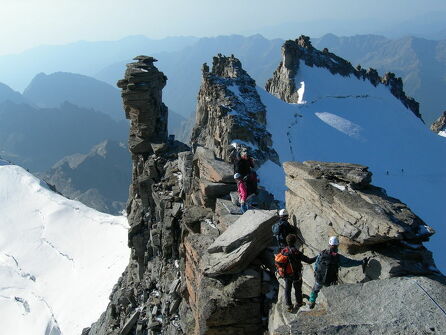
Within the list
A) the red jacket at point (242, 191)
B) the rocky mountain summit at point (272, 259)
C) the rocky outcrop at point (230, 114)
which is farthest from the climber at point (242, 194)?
the rocky outcrop at point (230, 114)

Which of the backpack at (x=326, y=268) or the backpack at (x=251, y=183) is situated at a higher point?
the backpack at (x=326, y=268)

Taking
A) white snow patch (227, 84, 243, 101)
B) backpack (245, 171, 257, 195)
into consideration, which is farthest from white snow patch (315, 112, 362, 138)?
backpack (245, 171, 257, 195)

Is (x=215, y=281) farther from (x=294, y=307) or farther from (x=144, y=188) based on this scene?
(x=144, y=188)

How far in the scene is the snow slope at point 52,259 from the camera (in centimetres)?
5509

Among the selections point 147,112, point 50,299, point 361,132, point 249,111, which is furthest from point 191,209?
point 361,132

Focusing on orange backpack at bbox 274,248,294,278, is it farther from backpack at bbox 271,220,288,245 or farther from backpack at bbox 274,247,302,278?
backpack at bbox 271,220,288,245

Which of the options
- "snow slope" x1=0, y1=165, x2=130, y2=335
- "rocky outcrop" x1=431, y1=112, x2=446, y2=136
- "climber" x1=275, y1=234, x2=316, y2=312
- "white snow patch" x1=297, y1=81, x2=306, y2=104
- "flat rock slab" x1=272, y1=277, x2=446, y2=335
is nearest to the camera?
"flat rock slab" x1=272, y1=277, x2=446, y2=335

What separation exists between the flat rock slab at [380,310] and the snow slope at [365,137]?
36.7m

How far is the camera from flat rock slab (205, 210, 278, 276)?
472 inches

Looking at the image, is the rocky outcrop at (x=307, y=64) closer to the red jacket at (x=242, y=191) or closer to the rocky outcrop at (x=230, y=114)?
the rocky outcrop at (x=230, y=114)

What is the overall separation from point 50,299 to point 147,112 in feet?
135

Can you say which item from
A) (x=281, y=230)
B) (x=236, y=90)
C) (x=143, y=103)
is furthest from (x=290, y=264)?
(x=236, y=90)

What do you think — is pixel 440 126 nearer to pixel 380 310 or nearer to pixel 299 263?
pixel 299 263

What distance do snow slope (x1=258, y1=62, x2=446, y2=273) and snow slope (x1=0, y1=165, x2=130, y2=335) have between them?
31.9m
